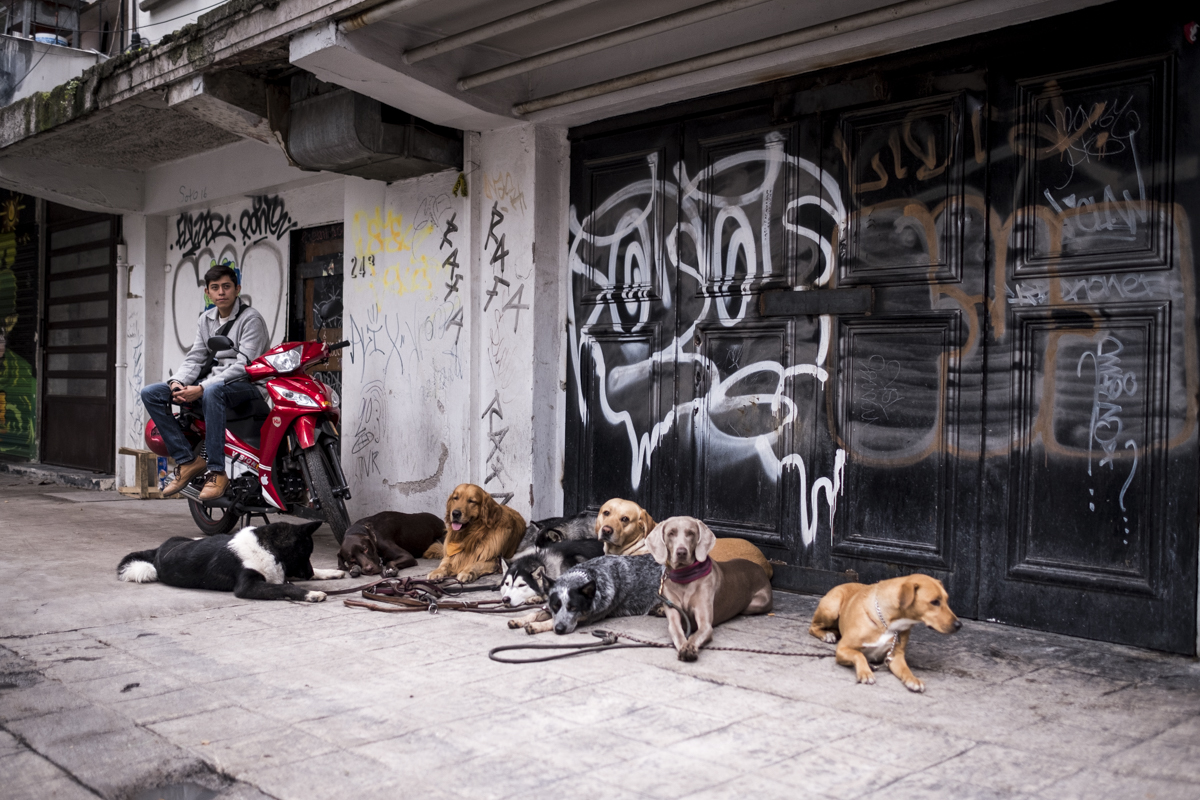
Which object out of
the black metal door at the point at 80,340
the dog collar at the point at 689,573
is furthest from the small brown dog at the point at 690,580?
the black metal door at the point at 80,340

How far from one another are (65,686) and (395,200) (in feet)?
17.2

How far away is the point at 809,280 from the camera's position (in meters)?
5.88

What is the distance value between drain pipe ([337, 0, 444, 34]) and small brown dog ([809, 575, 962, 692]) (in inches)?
169

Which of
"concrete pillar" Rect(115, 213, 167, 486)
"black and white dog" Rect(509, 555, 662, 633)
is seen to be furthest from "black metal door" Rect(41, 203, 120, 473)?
"black and white dog" Rect(509, 555, 662, 633)

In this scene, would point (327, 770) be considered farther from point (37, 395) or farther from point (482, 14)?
point (37, 395)

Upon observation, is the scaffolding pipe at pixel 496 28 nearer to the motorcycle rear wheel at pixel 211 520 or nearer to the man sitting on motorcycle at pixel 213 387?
the man sitting on motorcycle at pixel 213 387

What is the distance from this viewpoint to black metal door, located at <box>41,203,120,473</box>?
12344mm

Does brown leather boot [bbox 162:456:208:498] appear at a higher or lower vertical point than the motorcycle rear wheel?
higher

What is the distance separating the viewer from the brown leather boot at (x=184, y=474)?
7.56 m

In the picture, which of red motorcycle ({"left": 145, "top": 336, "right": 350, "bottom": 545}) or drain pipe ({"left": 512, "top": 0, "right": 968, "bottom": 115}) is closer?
drain pipe ({"left": 512, "top": 0, "right": 968, "bottom": 115})

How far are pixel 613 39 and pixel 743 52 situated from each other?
813 mm

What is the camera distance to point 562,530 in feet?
21.6

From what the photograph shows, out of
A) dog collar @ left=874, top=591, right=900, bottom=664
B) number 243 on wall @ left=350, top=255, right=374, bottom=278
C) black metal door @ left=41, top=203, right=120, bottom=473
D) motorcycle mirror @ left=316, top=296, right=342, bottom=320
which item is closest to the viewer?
dog collar @ left=874, top=591, right=900, bottom=664

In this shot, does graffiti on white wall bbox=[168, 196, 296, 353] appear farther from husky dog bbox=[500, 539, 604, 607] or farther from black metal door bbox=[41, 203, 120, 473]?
husky dog bbox=[500, 539, 604, 607]
